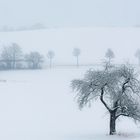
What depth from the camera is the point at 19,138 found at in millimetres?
35344

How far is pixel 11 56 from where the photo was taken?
A: 386ft

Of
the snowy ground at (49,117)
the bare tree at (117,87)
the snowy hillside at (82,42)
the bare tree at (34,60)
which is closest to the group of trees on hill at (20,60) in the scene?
the bare tree at (34,60)

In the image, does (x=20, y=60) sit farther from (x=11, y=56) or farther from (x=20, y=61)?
(x=11, y=56)

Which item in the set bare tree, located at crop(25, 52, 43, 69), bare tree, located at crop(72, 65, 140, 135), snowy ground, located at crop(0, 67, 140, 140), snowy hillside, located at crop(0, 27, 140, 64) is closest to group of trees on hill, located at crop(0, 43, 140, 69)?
bare tree, located at crop(25, 52, 43, 69)

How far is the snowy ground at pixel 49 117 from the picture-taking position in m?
37.2

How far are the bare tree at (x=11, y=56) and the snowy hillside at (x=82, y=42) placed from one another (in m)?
12.8

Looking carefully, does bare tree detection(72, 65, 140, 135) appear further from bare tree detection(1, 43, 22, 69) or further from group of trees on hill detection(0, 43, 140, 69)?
bare tree detection(1, 43, 22, 69)

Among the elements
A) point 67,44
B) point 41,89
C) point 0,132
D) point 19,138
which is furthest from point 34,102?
point 67,44

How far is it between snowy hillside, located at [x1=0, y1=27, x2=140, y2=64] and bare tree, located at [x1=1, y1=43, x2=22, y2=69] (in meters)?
12.8

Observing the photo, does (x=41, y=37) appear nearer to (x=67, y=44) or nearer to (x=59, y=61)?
(x=67, y=44)

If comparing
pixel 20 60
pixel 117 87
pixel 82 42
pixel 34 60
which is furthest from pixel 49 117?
pixel 82 42

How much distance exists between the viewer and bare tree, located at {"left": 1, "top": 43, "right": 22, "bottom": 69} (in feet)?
354

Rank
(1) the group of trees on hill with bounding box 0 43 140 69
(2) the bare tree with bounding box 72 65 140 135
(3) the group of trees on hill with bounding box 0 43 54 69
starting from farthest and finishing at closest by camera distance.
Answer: (1) the group of trees on hill with bounding box 0 43 140 69
(3) the group of trees on hill with bounding box 0 43 54 69
(2) the bare tree with bounding box 72 65 140 135

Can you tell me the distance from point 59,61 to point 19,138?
93080mm
